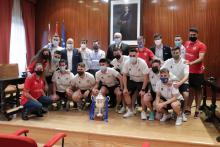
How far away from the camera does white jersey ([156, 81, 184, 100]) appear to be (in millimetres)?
3701

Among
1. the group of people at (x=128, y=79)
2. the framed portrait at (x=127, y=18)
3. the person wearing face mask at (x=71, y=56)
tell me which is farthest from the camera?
the framed portrait at (x=127, y=18)

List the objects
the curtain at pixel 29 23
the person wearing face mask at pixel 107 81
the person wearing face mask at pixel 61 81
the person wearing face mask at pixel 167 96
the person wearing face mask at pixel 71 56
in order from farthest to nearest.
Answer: the curtain at pixel 29 23, the person wearing face mask at pixel 71 56, the person wearing face mask at pixel 61 81, the person wearing face mask at pixel 107 81, the person wearing face mask at pixel 167 96

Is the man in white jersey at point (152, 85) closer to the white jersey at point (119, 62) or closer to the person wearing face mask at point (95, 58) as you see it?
the white jersey at point (119, 62)

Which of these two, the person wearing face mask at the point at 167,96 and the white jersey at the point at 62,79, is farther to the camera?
the white jersey at the point at 62,79

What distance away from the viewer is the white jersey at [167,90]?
12.1 ft

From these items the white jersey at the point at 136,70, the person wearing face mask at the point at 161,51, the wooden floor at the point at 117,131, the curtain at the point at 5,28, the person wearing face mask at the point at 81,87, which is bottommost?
the wooden floor at the point at 117,131

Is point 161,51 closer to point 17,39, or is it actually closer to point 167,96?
point 167,96

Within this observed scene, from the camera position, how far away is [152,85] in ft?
13.2

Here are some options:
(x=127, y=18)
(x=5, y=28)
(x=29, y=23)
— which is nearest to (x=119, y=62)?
(x=127, y=18)

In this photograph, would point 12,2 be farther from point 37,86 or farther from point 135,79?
point 135,79

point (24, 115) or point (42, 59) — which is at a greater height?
point (42, 59)

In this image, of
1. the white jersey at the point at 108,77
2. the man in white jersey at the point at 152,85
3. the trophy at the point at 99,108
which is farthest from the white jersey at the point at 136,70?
the trophy at the point at 99,108

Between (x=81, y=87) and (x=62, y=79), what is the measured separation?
1.34 ft

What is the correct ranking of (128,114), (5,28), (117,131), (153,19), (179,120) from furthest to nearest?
(153,19) → (5,28) → (128,114) → (179,120) → (117,131)
